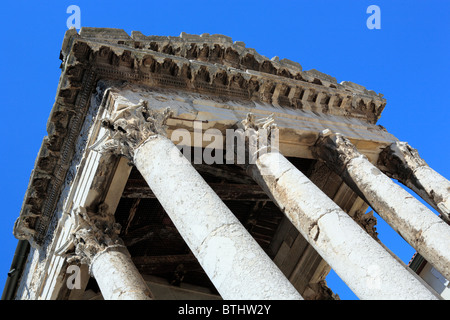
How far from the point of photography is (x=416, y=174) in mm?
12695

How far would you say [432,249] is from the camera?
31.6 ft

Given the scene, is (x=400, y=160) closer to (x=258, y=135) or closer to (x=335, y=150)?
(x=335, y=150)

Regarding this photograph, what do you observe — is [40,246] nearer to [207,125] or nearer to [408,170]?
[207,125]

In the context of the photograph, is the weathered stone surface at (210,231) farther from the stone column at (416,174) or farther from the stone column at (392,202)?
the stone column at (416,174)

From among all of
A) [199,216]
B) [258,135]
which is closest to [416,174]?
[258,135]

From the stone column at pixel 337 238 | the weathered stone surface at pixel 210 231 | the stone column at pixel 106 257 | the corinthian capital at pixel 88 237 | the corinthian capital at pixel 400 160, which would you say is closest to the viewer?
the weathered stone surface at pixel 210 231

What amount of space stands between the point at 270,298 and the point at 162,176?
120 inches

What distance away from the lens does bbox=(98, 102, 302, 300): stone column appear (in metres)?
7.02

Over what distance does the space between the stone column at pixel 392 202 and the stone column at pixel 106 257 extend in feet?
17.1

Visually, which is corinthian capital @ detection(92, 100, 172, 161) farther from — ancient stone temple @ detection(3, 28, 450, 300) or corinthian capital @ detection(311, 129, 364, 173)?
corinthian capital @ detection(311, 129, 364, 173)

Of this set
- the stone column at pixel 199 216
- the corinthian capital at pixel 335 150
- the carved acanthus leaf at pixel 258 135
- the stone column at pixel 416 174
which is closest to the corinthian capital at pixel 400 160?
the stone column at pixel 416 174

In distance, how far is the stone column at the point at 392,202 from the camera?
962cm

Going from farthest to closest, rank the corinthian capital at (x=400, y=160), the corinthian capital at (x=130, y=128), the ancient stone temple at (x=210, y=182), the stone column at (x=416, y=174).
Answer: the corinthian capital at (x=400, y=160) → the stone column at (x=416, y=174) → the corinthian capital at (x=130, y=128) → the ancient stone temple at (x=210, y=182)

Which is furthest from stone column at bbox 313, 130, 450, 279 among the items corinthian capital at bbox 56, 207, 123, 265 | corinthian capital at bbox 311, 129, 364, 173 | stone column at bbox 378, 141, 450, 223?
corinthian capital at bbox 56, 207, 123, 265
